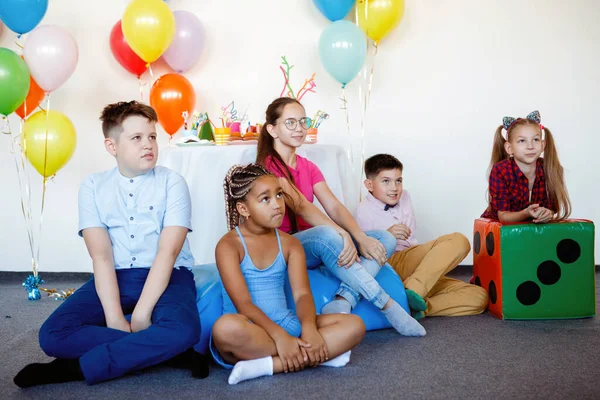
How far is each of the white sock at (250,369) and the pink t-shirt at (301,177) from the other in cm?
70

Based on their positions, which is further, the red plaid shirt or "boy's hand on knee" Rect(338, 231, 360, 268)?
the red plaid shirt

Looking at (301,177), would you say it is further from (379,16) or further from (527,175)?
(379,16)

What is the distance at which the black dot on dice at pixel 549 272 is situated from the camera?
215 cm

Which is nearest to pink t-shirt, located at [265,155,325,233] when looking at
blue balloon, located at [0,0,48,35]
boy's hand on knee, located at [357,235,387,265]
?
boy's hand on knee, located at [357,235,387,265]

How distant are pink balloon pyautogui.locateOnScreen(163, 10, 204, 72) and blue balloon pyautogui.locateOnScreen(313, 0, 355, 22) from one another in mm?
661

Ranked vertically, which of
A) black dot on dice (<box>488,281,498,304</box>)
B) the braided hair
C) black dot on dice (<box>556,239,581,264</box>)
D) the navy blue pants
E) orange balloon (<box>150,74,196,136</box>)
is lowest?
black dot on dice (<box>488,281,498,304</box>)

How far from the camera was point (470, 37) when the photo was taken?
343cm

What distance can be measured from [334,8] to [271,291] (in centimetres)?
195

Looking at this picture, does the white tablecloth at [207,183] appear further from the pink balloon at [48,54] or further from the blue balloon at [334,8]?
the blue balloon at [334,8]

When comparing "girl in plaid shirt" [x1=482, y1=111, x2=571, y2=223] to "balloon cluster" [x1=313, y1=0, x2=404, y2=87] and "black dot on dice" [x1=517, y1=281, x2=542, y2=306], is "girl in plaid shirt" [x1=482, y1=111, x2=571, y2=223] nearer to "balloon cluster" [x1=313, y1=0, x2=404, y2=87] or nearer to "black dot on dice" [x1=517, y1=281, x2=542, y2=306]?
"black dot on dice" [x1=517, y1=281, x2=542, y2=306]

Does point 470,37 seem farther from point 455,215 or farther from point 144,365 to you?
point 144,365

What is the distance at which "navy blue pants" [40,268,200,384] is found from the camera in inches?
60.5

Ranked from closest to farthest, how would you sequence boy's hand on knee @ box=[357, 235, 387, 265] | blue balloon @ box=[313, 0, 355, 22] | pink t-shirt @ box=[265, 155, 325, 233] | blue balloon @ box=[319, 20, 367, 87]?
boy's hand on knee @ box=[357, 235, 387, 265] → pink t-shirt @ box=[265, 155, 325, 233] → blue balloon @ box=[319, 20, 367, 87] → blue balloon @ box=[313, 0, 355, 22]

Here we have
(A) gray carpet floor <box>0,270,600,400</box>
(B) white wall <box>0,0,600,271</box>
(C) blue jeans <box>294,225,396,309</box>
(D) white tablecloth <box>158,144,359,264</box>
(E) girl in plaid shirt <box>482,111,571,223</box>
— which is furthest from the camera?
(B) white wall <box>0,0,600,271</box>
